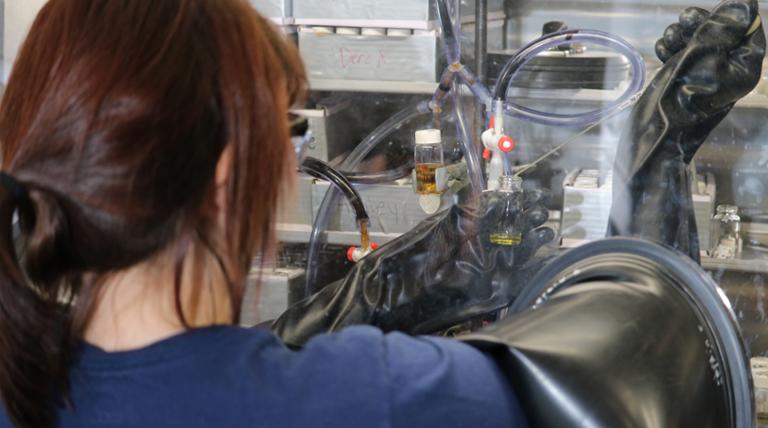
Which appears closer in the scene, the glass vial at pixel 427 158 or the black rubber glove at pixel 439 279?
the black rubber glove at pixel 439 279

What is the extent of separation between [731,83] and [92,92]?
0.88 metres

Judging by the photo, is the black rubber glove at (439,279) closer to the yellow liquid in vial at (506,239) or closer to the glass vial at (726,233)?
the yellow liquid in vial at (506,239)

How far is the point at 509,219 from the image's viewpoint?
4.39 feet

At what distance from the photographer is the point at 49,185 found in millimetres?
687

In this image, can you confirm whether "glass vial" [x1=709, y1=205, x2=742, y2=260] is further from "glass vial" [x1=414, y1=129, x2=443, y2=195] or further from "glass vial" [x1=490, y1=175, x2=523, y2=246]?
"glass vial" [x1=414, y1=129, x2=443, y2=195]

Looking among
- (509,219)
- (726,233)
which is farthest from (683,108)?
(726,233)

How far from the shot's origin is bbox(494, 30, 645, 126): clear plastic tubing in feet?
5.04

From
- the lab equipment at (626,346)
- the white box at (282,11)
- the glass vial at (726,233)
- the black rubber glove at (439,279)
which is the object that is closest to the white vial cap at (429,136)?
the black rubber glove at (439,279)

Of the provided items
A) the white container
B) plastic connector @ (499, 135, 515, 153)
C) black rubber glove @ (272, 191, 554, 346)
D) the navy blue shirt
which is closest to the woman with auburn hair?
the navy blue shirt

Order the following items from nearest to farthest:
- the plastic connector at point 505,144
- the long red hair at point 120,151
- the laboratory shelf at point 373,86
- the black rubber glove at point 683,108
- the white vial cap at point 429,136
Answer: the long red hair at point 120,151 < the black rubber glove at point 683,108 < the plastic connector at point 505,144 < the white vial cap at point 429,136 < the laboratory shelf at point 373,86

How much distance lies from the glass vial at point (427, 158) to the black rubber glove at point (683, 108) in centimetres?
36

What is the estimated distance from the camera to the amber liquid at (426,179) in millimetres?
1541

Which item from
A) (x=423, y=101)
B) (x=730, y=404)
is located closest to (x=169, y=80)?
(x=730, y=404)

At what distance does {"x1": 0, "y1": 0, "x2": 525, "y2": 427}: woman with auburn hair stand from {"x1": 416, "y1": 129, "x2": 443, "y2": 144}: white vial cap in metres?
0.86
